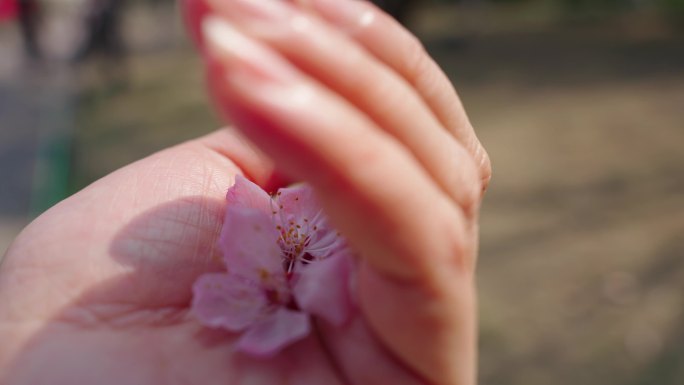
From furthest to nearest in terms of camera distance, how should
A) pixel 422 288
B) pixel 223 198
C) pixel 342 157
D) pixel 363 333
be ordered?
pixel 223 198, pixel 363 333, pixel 422 288, pixel 342 157

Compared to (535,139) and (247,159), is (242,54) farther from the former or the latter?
(535,139)

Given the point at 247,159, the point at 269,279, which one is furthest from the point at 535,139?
the point at 269,279

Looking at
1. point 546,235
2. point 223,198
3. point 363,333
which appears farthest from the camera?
point 546,235

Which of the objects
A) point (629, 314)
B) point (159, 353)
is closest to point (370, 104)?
point (159, 353)

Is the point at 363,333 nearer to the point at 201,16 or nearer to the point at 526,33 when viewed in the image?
the point at 201,16

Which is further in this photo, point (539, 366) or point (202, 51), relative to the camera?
point (539, 366)

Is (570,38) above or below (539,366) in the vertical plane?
above

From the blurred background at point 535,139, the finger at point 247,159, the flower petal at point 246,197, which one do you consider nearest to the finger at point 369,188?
the flower petal at point 246,197
